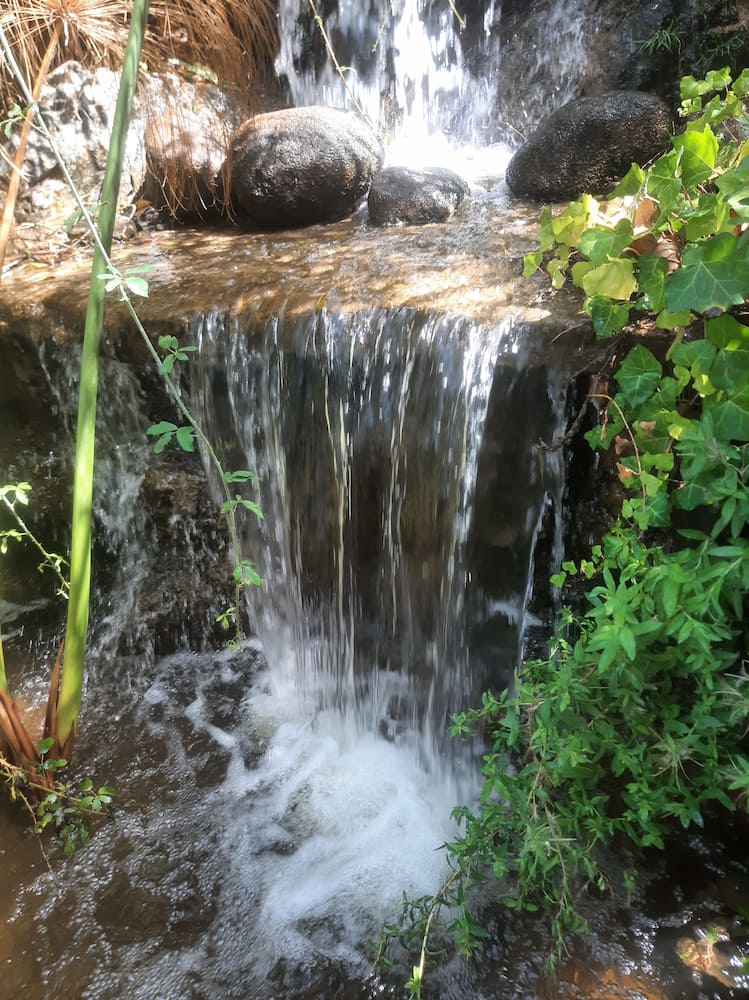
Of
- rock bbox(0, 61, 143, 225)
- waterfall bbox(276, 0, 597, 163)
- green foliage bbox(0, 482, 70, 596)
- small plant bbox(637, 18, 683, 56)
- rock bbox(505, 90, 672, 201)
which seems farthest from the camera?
waterfall bbox(276, 0, 597, 163)

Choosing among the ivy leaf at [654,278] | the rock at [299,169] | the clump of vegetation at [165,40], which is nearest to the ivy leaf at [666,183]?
the ivy leaf at [654,278]

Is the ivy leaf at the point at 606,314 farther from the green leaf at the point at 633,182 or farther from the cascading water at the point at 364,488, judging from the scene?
the cascading water at the point at 364,488

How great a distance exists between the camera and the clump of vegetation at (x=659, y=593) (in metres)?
1.56

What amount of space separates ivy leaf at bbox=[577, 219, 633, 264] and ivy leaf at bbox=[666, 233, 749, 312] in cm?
21

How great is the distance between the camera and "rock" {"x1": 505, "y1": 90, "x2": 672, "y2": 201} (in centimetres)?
416

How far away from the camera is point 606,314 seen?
2.01 m

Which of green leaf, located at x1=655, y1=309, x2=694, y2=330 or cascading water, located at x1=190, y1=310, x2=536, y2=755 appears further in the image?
cascading water, located at x1=190, y1=310, x2=536, y2=755

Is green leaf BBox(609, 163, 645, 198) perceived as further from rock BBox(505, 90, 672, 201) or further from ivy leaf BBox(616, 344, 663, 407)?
rock BBox(505, 90, 672, 201)

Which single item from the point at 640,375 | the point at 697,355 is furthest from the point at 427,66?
Answer: the point at 697,355

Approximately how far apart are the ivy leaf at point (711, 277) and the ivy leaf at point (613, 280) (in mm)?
191

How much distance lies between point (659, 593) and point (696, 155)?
1.08 meters

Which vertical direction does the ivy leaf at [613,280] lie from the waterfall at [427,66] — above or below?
below

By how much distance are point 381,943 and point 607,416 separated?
5.62 ft

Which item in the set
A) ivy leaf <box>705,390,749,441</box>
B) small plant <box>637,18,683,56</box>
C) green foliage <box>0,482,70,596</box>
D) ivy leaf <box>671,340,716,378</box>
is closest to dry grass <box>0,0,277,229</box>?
green foliage <box>0,482,70,596</box>
